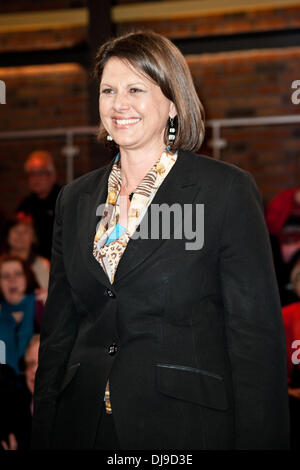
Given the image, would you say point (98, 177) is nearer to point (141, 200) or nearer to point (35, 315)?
point (141, 200)

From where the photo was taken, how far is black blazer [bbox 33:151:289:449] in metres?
1.37

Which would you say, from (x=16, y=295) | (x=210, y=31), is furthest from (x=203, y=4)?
(x=16, y=295)

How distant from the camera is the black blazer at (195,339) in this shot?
137cm

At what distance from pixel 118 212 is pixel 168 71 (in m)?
0.33

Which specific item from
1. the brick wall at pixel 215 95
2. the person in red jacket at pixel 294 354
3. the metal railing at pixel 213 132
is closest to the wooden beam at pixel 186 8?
the brick wall at pixel 215 95

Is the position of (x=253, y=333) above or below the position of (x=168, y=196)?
below

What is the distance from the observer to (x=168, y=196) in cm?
147

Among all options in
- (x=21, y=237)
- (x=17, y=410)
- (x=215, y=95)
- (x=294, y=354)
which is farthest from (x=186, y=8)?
(x=294, y=354)

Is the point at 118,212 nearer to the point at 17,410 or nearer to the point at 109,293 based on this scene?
the point at 109,293

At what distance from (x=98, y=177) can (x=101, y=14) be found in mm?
4463

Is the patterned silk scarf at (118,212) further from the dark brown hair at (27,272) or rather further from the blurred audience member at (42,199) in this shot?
the blurred audience member at (42,199)

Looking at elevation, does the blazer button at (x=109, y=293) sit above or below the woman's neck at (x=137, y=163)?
below

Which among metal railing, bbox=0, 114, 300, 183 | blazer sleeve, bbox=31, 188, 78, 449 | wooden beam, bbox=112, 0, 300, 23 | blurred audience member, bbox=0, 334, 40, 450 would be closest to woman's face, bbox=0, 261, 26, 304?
blurred audience member, bbox=0, 334, 40, 450

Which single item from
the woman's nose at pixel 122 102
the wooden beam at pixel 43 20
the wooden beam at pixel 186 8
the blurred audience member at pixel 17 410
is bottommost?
the blurred audience member at pixel 17 410
